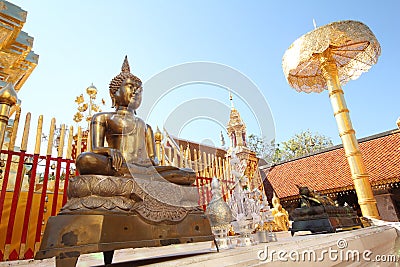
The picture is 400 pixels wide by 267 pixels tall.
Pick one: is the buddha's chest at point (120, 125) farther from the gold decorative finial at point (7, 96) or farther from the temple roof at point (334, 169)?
the temple roof at point (334, 169)

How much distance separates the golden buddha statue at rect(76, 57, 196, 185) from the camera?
156 centimetres

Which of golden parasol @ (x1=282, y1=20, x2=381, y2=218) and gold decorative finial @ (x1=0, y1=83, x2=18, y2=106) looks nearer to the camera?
gold decorative finial @ (x1=0, y1=83, x2=18, y2=106)

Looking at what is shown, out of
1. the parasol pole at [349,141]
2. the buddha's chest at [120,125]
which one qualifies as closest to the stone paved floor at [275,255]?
the buddha's chest at [120,125]

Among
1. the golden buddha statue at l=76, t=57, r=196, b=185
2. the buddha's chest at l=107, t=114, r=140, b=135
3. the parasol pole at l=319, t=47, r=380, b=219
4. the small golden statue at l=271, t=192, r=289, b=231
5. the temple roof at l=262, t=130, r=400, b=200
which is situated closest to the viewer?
the golden buddha statue at l=76, t=57, r=196, b=185

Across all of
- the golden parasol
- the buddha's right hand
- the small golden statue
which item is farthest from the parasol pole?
the buddha's right hand

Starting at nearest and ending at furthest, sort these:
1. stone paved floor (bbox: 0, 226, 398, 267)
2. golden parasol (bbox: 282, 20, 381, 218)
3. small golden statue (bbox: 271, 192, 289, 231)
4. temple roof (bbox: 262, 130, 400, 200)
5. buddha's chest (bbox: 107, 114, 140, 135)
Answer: stone paved floor (bbox: 0, 226, 398, 267), buddha's chest (bbox: 107, 114, 140, 135), golden parasol (bbox: 282, 20, 381, 218), small golden statue (bbox: 271, 192, 289, 231), temple roof (bbox: 262, 130, 400, 200)

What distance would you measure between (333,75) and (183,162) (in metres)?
4.66

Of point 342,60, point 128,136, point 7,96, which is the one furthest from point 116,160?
point 342,60

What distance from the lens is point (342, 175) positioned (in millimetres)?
10125

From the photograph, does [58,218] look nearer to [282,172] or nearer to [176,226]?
[176,226]

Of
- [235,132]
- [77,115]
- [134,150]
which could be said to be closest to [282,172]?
[235,132]

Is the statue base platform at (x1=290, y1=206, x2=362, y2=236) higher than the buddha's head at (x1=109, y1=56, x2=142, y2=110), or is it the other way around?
the buddha's head at (x1=109, y1=56, x2=142, y2=110)

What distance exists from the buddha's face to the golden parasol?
219 inches

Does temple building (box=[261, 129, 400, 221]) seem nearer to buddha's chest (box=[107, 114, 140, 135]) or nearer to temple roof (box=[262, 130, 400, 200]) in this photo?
temple roof (box=[262, 130, 400, 200])
